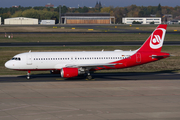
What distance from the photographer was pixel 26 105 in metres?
24.4

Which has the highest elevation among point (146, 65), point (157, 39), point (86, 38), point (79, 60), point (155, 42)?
point (157, 39)

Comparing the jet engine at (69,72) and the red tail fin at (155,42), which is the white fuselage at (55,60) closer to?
the jet engine at (69,72)

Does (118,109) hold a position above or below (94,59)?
below

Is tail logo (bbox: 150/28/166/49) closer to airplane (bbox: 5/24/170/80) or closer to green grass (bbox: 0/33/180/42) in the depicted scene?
airplane (bbox: 5/24/170/80)

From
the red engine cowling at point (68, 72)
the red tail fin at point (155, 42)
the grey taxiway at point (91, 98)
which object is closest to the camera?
the grey taxiway at point (91, 98)

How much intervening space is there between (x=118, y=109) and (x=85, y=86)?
9749 mm

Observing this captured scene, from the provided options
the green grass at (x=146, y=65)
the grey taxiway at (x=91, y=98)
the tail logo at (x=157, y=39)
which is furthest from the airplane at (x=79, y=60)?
the green grass at (x=146, y=65)

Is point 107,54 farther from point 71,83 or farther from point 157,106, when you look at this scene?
point 157,106

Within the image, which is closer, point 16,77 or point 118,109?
point 118,109

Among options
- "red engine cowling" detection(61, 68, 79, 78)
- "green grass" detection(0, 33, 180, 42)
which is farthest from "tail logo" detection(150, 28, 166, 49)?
"green grass" detection(0, 33, 180, 42)

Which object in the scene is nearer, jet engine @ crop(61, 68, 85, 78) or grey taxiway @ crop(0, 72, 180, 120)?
grey taxiway @ crop(0, 72, 180, 120)

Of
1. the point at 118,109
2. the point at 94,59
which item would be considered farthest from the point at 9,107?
the point at 94,59

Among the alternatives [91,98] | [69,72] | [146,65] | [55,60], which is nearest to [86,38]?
[146,65]

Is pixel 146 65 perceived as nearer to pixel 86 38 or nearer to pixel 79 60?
pixel 79 60
